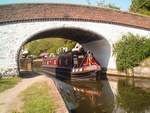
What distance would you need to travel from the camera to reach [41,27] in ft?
82.6

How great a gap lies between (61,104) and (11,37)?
45.6 ft

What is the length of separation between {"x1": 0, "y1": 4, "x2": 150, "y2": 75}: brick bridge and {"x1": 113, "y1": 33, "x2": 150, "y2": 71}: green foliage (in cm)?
95

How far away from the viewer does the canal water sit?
47.5ft

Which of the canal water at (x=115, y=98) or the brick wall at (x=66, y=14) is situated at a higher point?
the brick wall at (x=66, y=14)

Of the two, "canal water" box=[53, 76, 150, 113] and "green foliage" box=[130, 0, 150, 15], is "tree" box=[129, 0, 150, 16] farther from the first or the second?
"canal water" box=[53, 76, 150, 113]

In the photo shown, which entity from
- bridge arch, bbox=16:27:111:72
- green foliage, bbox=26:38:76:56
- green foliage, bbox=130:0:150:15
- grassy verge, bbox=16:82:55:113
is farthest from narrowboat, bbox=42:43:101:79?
green foliage, bbox=26:38:76:56

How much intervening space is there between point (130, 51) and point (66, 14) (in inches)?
234

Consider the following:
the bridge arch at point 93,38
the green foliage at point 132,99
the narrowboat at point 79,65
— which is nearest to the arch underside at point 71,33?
the bridge arch at point 93,38

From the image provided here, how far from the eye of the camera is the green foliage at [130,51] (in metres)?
25.7

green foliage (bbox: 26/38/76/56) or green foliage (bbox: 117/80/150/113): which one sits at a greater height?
green foliage (bbox: 26/38/76/56)

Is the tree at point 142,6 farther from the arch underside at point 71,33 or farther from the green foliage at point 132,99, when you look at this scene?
the green foliage at point 132,99

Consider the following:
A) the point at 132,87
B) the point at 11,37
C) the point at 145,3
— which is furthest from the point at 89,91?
the point at 145,3

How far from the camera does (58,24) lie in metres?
25.7

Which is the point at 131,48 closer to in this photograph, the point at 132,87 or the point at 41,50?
the point at 132,87
